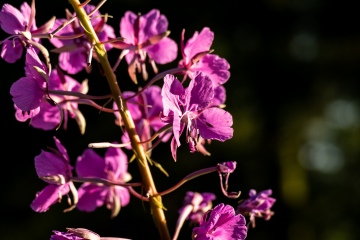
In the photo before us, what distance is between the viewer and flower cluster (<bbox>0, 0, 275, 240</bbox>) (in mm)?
1704

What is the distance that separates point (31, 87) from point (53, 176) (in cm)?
24

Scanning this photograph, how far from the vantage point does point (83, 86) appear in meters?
2.06

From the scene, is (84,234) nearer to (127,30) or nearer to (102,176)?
(102,176)

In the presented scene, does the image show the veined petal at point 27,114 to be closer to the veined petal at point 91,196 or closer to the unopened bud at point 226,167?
the veined petal at point 91,196

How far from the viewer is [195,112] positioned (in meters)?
1.73

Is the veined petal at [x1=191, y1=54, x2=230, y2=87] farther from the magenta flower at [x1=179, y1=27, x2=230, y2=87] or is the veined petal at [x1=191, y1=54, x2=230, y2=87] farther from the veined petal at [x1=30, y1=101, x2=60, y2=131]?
the veined petal at [x1=30, y1=101, x2=60, y2=131]

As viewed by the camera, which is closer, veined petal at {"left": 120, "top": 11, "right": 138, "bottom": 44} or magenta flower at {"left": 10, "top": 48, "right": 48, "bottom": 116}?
magenta flower at {"left": 10, "top": 48, "right": 48, "bottom": 116}

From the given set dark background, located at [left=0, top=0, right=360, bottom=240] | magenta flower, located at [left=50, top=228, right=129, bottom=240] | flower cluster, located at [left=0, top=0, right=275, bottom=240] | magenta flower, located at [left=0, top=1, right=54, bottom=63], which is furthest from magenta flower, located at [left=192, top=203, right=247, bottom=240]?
dark background, located at [left=0, top=0, right=360, bottom=240]

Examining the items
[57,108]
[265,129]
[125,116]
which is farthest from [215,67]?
[265,129]

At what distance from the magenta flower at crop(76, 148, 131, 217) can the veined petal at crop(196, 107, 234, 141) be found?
44cm

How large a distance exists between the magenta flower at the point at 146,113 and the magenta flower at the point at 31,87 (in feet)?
0.72

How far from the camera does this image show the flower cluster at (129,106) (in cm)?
170

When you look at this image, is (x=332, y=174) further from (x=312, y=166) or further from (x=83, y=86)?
(x=83, y=86)

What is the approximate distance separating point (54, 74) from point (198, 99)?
1.71ft
